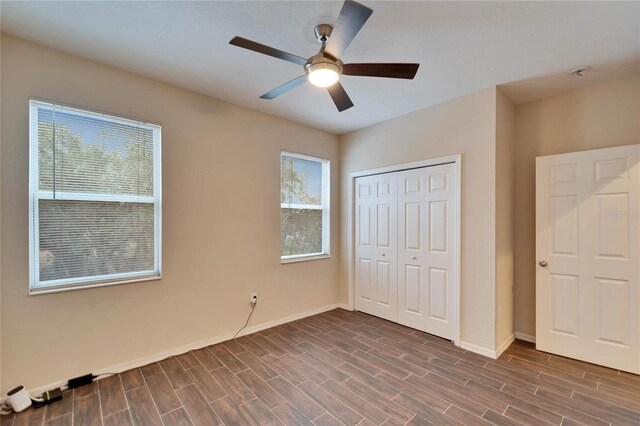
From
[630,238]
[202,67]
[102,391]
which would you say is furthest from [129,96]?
[630,238]

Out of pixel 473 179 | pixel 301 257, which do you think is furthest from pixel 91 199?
pixel 473 179

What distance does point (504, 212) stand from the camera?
10.0 feet

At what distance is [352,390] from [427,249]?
184 centimetres

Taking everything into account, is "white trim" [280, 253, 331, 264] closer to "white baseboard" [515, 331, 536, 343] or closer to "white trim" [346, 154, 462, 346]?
"white trim" [346, 154, 462, 346]

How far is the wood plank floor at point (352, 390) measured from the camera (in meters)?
1.98

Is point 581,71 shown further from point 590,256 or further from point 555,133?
point 590,256

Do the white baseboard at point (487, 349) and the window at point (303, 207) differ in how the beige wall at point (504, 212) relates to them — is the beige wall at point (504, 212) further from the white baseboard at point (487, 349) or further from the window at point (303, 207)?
the window at point (303, 207)

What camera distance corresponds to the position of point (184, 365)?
268 centimetres

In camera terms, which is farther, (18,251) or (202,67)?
(202,67)

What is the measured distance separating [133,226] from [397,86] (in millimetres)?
2922

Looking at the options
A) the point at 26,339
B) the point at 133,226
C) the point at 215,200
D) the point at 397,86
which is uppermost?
the point at 397,86

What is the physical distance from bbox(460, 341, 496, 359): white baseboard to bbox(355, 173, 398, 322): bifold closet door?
90 centimetres

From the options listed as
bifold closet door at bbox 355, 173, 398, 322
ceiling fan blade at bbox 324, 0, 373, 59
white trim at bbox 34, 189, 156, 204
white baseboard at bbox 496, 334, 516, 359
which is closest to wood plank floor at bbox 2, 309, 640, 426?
white baseboard at bbox 496, 334, 516, 359

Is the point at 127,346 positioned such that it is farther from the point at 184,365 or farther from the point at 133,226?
the point at 133,226
